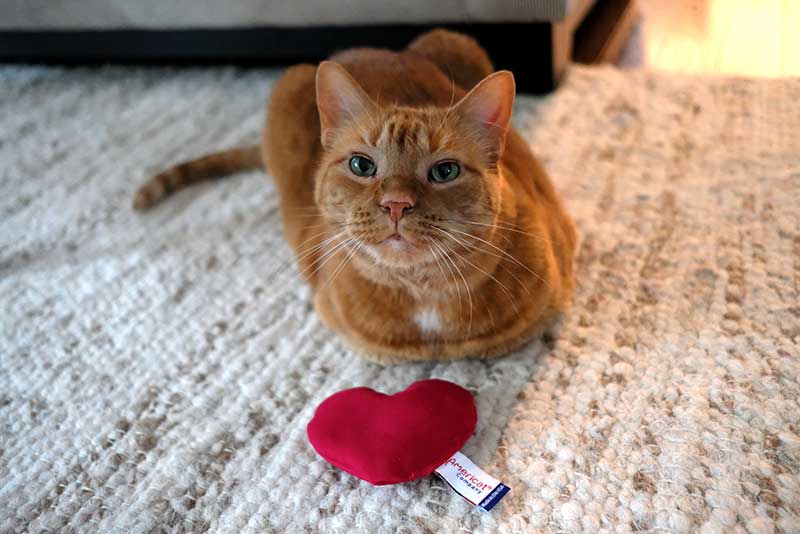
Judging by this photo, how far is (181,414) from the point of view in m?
1.18

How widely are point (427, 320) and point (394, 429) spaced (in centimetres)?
18

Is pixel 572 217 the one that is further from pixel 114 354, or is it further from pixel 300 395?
pixel 114 354

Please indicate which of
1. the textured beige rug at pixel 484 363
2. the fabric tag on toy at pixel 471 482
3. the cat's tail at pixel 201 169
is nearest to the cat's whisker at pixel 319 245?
the textured beige rug at pixel 484 363

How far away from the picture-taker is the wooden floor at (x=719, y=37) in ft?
6.24

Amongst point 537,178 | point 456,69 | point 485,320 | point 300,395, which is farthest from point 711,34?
point 300,395

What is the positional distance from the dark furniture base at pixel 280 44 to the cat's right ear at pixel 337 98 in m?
0.79

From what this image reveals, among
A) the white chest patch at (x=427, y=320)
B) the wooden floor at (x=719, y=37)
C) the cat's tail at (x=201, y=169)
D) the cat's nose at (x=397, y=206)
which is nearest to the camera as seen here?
the cat's nose at (x=397, y=206)

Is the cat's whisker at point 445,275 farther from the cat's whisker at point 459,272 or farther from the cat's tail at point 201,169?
the cat's tail at point 201,169

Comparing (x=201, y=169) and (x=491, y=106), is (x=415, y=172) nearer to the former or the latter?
(x=491, y=106)

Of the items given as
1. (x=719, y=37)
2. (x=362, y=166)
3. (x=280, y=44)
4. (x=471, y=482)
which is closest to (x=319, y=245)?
(x=362, y=166)

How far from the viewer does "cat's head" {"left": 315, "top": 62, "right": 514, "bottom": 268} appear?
3.19 ft

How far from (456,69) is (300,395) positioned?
0.75 m

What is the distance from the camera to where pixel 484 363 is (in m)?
1.18

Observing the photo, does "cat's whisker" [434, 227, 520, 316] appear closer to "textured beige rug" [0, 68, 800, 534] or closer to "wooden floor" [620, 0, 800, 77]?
"textured beige rug" [0, 68, 800, 534]
